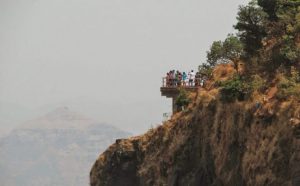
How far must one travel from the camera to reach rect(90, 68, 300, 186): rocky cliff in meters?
29.7

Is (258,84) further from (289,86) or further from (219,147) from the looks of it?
(219,147)

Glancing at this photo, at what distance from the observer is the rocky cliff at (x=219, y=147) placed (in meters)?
29.7

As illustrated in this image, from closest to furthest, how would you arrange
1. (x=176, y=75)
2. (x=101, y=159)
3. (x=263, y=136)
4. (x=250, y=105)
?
(x=263, y=136) < (x=250, y=105) < (x=176, y=75) < (x=101, y=159)

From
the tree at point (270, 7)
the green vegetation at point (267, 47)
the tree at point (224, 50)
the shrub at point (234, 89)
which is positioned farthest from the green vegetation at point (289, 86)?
the tree at point (224, 50)

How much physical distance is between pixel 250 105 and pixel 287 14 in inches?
280

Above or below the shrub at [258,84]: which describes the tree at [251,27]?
above

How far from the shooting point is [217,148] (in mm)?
39375

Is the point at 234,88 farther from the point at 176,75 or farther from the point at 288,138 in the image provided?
the point at 176,75

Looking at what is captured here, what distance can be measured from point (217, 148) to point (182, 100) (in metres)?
15.1

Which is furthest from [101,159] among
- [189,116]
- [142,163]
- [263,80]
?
[263,80]

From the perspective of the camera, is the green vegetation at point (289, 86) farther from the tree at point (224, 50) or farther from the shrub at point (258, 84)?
the tree at point (224, 50)

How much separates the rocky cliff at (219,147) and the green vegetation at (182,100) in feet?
5.87

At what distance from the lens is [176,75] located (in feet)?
203

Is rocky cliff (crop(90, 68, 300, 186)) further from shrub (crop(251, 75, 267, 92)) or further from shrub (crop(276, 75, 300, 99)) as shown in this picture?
shrub (crop(251, 75, 267, 92))
